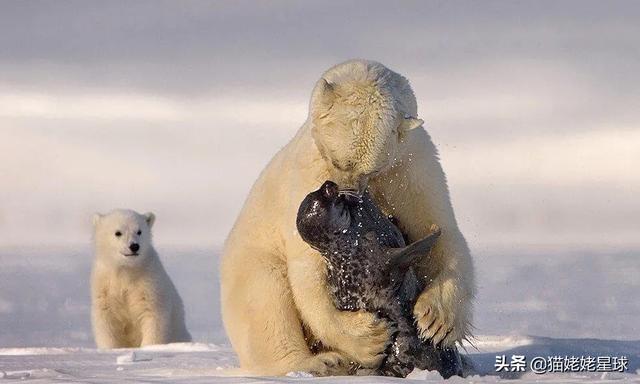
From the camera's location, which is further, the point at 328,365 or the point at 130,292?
the point at 130,292

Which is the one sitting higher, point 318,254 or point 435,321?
point 318,254

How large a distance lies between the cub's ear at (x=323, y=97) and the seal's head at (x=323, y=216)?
0.42 metres

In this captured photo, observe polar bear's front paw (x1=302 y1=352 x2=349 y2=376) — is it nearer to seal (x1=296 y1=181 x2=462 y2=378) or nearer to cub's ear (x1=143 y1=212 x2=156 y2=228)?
seal (x1=296 y1=181 x2=462 y2=378)

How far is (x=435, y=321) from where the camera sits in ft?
20.8

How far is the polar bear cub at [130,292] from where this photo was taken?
1322cm

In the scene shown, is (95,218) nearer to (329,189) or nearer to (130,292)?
(130,292)

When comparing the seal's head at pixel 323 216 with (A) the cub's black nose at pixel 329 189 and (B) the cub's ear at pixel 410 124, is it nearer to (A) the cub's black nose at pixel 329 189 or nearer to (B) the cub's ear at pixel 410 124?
(A) the cub's black nose at pixel 329 189

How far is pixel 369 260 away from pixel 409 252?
0.79 ft

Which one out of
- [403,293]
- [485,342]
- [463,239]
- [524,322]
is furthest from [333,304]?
[524,322]

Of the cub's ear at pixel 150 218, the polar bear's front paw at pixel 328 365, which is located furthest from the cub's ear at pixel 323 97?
the cub's ear at pixel 150 218

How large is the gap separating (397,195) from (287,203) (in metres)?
0.65

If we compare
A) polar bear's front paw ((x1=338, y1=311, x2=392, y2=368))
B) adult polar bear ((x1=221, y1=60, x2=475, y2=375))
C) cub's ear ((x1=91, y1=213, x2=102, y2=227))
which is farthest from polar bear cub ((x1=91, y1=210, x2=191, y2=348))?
polar bear's front paw ((x1=338, y1=311, x2=392, y2=368))

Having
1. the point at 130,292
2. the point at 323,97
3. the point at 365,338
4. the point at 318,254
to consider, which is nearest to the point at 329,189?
the point at 318,254

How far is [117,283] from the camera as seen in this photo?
13477 millimetres
